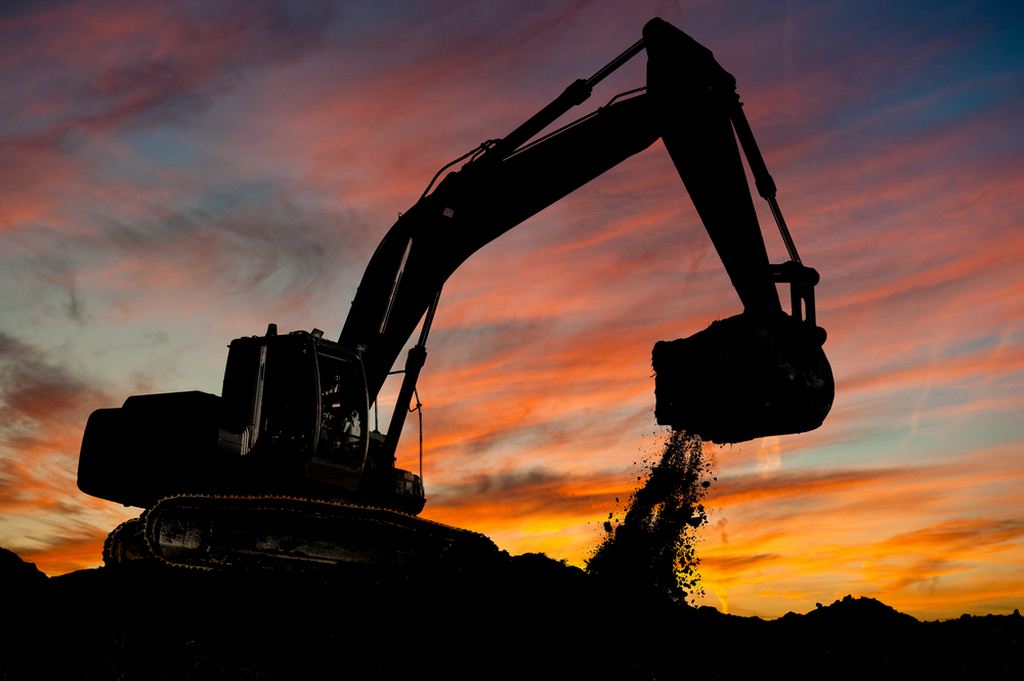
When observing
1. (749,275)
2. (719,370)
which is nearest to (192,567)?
(719,370)

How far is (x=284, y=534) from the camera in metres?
10.2

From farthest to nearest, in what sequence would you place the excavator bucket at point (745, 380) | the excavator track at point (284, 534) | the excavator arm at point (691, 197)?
the excavator track at point (284, 534) < the excavator arm at point (691, 197) < the excavator bucket at point (745, 380)

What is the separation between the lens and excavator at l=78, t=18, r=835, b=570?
9.41 meters

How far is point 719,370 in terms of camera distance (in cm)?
934

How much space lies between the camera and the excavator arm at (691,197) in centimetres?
940

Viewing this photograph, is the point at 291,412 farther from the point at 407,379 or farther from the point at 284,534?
the point at 407,379

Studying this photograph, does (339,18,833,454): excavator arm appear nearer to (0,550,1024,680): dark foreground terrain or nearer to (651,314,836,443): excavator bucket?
(651,314,836,443): excavator bucket

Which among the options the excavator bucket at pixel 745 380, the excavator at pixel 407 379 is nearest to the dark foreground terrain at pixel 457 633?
the excavator at pixel 407 379

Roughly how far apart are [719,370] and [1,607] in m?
7.22

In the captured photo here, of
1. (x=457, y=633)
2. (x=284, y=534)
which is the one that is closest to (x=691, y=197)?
(x=457, y=633)

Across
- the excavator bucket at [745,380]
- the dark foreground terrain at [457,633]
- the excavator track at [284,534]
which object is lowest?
the dark foreground terrain at [457,633]

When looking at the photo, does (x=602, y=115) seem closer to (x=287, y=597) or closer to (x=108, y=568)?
(x=287, y=597)

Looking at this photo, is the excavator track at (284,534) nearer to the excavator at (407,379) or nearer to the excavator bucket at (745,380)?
the excavator at (407,379)

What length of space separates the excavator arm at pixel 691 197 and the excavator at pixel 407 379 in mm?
16
